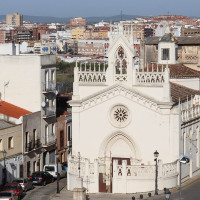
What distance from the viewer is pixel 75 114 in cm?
4362

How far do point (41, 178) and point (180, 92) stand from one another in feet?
35.5

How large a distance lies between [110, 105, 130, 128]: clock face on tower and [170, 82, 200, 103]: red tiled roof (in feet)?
9.88

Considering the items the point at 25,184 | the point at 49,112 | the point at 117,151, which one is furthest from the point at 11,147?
the point at 117,151

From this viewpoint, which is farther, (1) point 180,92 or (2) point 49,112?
(2) point 49,112

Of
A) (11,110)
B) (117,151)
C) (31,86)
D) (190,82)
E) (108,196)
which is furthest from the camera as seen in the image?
(31,86)

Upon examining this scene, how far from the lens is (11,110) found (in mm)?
53781

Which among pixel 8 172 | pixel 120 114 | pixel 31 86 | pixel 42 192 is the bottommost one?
pixel 42 192

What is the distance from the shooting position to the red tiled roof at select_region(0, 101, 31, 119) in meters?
52.1

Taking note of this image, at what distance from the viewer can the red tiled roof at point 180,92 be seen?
4414cm

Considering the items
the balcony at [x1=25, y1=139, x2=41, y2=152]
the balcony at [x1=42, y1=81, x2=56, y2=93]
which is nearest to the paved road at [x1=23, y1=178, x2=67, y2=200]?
the balcony at [x1=25, y1=139, x2=41, y2=152]

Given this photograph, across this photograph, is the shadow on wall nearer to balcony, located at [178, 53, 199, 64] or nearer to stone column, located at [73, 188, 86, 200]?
stone column, located at [73, 188, 86, 200]

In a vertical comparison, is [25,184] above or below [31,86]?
below

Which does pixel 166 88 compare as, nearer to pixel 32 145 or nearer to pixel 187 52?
pixel 32 145

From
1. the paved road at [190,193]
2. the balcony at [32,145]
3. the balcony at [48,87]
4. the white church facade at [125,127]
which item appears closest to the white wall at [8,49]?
the balcony at [48,87]
